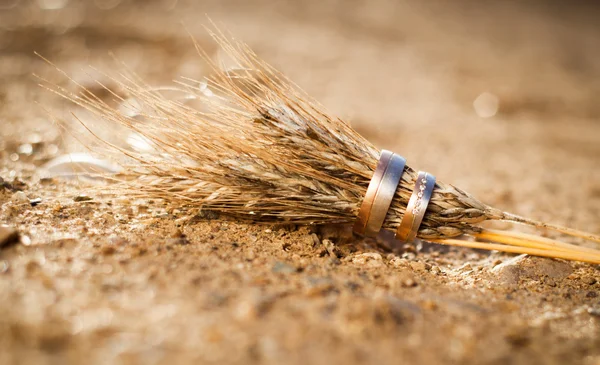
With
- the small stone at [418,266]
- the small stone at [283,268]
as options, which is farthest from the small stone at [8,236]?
the small stone at [418,266]

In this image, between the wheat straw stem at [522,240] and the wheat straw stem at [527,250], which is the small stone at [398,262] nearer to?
the wheat straw stem at [527,250]

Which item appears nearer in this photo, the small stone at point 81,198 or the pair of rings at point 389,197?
the pair of rings at point 389,197

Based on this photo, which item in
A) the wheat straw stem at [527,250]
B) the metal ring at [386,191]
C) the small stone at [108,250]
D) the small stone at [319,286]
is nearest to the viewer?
the small stone at [319,286]

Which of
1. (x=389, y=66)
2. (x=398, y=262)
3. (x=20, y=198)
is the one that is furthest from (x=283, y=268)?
(x=389, y=66)

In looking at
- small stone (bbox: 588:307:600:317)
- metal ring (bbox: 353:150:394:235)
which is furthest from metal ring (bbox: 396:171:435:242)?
small stone (bbox: 588:307:600:317)

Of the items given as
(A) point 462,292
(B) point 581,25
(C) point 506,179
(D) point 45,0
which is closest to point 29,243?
(A) point 462,292

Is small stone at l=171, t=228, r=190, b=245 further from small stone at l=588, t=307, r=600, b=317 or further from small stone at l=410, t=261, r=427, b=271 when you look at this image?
small stone at l=588, t=307, r=600, b=317

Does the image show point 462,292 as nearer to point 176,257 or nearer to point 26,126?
point 176,257
